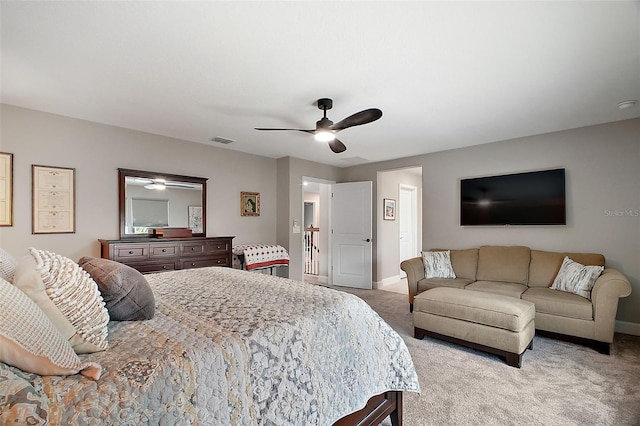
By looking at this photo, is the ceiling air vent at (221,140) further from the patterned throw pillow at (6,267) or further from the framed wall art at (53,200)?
the patterned throw pillow at (6,267)

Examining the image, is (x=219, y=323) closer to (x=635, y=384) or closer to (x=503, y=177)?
(x=635, y=384)

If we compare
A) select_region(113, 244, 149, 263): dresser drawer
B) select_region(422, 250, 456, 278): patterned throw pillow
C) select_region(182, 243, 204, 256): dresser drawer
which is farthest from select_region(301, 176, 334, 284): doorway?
select_region(113, 244, 149, 263): dresser drawer

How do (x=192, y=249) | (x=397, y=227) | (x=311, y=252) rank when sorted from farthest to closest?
(x=311, y=252), (x=397, y=227), (x=192, y=249)

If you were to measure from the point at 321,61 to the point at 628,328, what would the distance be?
4.40 m

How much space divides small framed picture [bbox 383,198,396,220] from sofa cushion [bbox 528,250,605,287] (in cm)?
257

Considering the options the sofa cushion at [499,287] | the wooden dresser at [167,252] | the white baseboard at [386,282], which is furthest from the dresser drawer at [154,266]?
the sofa cushion at [499,287]

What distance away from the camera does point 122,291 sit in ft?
4.04

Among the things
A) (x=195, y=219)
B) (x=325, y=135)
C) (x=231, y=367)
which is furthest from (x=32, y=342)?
(x=195, y=219)

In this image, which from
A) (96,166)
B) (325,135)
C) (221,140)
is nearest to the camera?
(325,135)

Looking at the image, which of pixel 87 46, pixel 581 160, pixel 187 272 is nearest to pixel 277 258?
pixel 187 272

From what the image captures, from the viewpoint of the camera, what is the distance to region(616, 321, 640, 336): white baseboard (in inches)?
131

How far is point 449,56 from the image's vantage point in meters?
2.14

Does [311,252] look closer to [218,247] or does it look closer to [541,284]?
[218,247]

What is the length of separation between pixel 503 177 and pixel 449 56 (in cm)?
275
